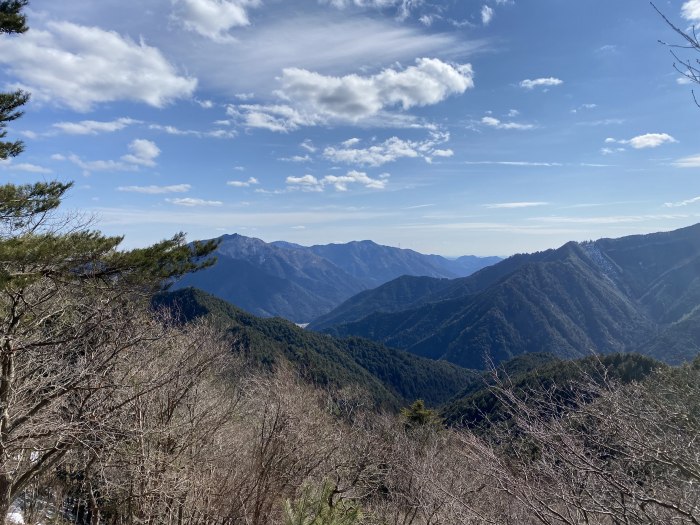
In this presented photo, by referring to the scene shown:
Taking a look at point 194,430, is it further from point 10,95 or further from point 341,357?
point 341,357

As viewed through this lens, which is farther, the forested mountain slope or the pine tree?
the forested mountain slope

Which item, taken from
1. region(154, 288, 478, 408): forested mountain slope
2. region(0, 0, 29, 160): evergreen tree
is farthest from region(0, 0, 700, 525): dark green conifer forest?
region(154, 288, 478, 408): forested mountain slope

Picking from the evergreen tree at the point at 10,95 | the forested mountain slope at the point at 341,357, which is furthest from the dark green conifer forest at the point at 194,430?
the forested mountain slope at the point at 341,357

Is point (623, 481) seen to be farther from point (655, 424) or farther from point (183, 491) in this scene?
point (183, 491)

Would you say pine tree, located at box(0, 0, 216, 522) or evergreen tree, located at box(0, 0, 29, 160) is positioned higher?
evergreen tree, located at box(0, 0, 29, 160)

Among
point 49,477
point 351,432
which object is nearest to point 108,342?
point 49,477

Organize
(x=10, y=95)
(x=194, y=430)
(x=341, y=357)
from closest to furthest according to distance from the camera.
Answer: (x=10, y=95) < (x=194, y=430) < (x=341, y=357)

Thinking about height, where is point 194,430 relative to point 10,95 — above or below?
below

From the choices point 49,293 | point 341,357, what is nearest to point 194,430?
point 49,293

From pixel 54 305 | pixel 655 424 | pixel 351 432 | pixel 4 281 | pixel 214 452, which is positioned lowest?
pixel 351 432

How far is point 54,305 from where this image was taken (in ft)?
30.8

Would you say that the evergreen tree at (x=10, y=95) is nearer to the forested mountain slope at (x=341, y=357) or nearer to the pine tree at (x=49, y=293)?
the pine tree at (x=49, y=293)

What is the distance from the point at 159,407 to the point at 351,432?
12541 mm

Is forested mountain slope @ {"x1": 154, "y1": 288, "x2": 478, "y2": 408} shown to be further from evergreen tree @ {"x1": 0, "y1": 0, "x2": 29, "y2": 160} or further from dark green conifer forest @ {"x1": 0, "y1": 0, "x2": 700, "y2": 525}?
evergreen tree @ {"x1": 0, "y1": 0, "x2": 29, "y2": 160}
